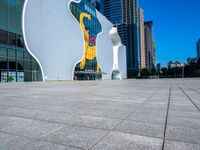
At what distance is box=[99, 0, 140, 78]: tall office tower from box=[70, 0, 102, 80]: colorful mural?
87676 mm

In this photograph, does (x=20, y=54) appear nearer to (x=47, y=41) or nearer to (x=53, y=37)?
(x=47, y=41)

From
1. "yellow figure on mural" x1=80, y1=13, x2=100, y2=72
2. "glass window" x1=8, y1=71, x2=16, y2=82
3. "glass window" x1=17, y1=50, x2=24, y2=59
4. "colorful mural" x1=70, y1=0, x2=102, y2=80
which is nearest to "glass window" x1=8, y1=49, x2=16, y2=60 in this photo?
"glass window" x1=17, y1=50, x2=24, y2=59

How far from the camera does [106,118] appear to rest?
4.62 m

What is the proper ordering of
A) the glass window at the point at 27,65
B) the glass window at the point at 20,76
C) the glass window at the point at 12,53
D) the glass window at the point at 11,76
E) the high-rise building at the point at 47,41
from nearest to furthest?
the glass window at the point at 11,76, the glass window at the point at 12,53, the high-rise building at the point at 47,41, the glass window at the point at 20,76, the glass window at the point at 27,65

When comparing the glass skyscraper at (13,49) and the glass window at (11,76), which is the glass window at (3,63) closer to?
the glass skyscraper at (13,49)

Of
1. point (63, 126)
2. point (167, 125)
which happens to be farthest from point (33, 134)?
point (167, 125)

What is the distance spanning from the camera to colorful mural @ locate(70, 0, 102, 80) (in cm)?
5050

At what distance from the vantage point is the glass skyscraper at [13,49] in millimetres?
29406

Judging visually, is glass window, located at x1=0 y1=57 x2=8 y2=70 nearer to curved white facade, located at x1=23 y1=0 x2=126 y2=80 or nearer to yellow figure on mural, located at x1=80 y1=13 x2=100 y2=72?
curved white facade, located at x1=23 y1=0 x2=126 y2=80

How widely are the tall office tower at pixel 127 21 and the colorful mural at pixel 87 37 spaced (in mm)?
87676

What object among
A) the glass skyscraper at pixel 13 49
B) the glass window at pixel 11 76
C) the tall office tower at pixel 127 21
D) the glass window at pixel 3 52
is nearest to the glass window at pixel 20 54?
the glass skyscraper at pixel 13 49

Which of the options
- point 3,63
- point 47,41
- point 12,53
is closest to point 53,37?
point 47,41

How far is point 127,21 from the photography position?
→ 15662 cm

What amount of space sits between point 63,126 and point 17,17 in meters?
33.1
